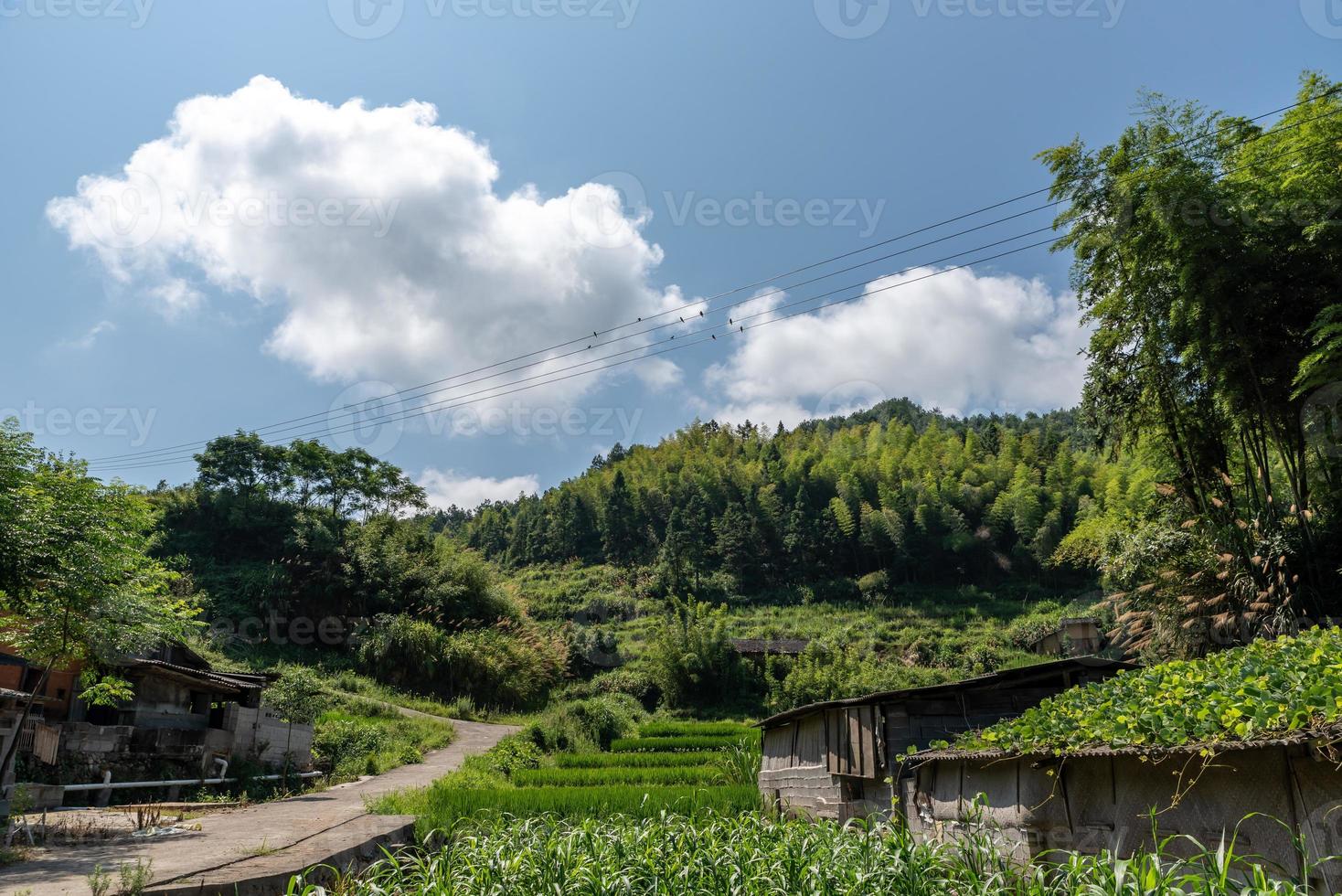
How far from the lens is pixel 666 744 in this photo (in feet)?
68.5

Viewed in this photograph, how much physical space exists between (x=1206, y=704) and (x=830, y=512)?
54.5 meters

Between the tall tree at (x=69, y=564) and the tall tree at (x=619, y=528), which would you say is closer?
the tall tree at (x=69, y=564)

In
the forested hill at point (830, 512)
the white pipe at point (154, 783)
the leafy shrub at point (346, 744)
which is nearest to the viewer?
the white pipe at point (154, 783)

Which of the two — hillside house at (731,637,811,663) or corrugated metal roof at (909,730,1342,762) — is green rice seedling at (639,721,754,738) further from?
corrugated metal roof at (909,730,1342,762)

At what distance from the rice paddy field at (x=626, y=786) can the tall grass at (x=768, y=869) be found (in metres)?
0.86

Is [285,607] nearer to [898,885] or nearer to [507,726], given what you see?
[507,726]

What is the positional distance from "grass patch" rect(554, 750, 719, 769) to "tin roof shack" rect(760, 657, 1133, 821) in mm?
6783

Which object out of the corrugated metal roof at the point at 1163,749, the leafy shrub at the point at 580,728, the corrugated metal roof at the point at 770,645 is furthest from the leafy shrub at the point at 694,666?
the corrugated metal roof at the point at 1163,749

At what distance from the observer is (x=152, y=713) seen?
48.7 feet

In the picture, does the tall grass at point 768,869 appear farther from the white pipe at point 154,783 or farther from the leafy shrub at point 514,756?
the leafy shrub at point 514,756

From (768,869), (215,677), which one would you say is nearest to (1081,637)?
(768,869)

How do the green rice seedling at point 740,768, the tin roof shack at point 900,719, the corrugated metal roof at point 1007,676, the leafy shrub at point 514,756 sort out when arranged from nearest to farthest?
the corrugated metal roof at point 1007,676 < the tin roof shack at point 900,719 < the green rice seedling at point 740,768 < the leafy shrub at point 514,756

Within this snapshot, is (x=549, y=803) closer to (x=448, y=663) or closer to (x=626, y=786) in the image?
(x=626, y=786)

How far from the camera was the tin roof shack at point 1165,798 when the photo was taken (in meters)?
4.12
